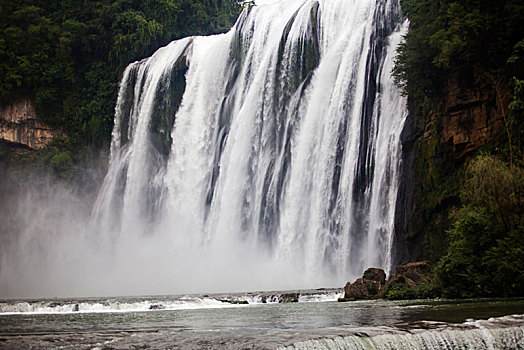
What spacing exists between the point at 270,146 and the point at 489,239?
19604mm

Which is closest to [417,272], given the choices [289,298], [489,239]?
[489,239]

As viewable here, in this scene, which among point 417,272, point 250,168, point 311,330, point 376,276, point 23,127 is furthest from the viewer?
point 23,127

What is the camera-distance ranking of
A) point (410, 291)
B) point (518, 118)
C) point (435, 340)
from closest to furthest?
1. point (435, 340)
2. point (410, 291)
3. point (518, 118)

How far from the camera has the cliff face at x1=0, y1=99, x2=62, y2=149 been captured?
4862 cm

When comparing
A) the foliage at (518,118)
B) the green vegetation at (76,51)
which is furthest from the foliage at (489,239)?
the green vegetation at (76,51)

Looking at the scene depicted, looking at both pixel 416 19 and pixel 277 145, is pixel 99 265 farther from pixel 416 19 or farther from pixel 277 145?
pixel 416 19

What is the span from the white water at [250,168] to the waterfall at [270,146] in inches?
3.3

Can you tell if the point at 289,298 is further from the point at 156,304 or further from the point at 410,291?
the point at 156,304

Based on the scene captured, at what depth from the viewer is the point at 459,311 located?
12930 millimetres

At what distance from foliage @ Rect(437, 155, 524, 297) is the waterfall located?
7.66 metres

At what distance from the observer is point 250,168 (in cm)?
3581

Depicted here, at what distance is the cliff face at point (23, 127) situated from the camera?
160 feet

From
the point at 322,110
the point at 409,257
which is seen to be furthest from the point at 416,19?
the point at 409,257

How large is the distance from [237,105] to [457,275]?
24.5 m
